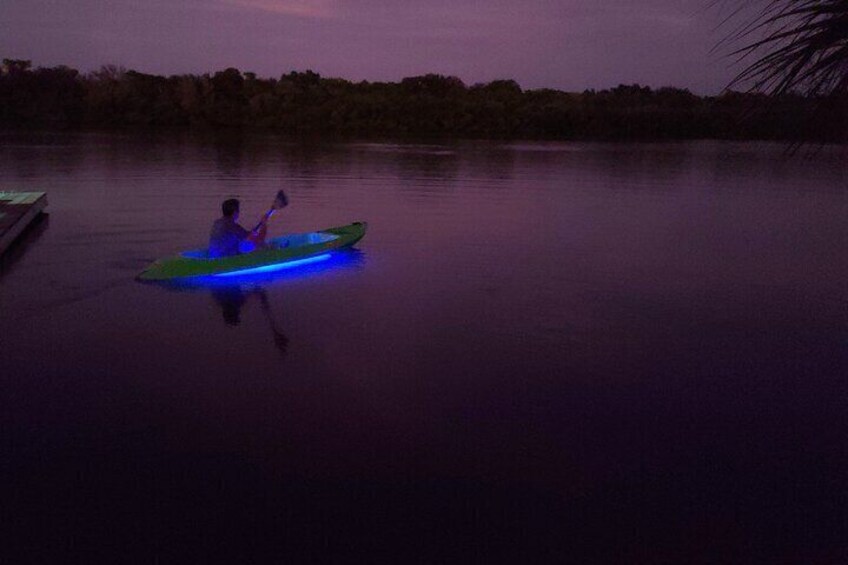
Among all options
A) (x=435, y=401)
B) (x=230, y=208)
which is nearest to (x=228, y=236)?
(x=230, y=208)

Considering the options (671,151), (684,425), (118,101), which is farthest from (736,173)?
(118,101)

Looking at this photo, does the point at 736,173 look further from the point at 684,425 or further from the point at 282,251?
the point at 684,425

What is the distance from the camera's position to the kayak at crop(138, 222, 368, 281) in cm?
865

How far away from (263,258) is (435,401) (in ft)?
14.8

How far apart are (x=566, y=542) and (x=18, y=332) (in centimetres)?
540

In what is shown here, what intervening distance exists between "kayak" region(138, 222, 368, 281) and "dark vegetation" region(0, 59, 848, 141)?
134 feet

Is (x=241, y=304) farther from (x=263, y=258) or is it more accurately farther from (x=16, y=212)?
(x=16, y=212)

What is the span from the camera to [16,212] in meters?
11.4

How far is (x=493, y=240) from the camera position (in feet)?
38.2

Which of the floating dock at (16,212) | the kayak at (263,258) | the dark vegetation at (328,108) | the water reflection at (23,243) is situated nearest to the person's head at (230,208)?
the kayak at (263,258)

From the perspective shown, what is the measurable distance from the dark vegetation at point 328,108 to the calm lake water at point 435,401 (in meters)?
41.7

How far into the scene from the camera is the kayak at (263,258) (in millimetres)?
8648

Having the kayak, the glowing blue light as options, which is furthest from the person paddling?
the glowing blue light

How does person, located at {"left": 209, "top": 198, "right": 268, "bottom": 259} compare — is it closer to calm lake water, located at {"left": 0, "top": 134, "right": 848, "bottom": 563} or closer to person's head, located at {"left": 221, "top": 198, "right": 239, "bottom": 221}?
person's head, located at {"left": 221, "top": 198, "right": 239, "bottom": 221}
